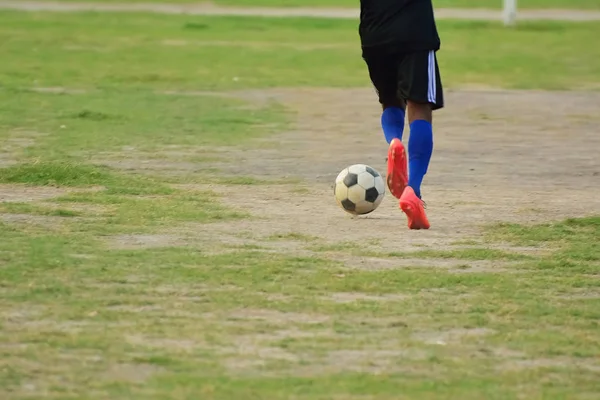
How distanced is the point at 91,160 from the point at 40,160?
388 millimetres

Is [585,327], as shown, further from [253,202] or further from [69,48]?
[69,48]

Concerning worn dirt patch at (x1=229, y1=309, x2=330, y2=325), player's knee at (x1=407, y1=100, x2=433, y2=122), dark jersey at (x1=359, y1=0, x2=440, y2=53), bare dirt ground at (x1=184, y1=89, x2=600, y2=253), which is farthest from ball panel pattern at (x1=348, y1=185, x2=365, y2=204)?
worn dirt patch at (x1=229, y1=309, x2=330, y2=325)

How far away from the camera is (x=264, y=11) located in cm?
2978

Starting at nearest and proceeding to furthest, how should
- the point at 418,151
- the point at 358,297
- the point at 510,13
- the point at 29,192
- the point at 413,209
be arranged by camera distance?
the point at 358,297 → the point at 413,209 → the point at 418,151 → the point at 29,192 → the point at 510,13

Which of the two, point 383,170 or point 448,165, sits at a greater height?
point 383,170

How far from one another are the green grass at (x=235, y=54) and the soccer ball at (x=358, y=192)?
16.8 ft

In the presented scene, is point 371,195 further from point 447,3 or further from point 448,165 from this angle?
point 447,3

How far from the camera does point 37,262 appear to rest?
247 inches

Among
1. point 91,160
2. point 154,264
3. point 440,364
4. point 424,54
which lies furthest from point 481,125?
point 440,364

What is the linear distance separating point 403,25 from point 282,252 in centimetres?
162

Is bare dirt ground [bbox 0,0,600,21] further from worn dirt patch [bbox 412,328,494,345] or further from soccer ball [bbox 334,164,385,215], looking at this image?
worn dirt patch [bbox 412,328,494,345]

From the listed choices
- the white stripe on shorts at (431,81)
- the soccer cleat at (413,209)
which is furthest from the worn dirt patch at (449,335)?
the white stripe on shorts at (431,81)

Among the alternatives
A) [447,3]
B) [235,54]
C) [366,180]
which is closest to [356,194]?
[366,180]

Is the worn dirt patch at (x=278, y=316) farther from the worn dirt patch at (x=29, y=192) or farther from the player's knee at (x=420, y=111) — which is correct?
the worn dirt patch at (x=29, y=192)
